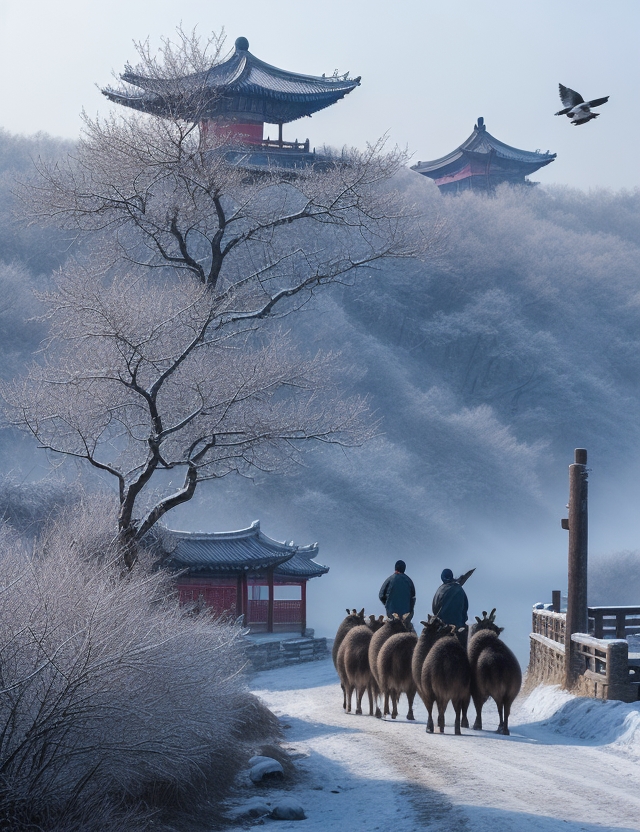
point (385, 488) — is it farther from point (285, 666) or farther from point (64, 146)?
point (64, 146)

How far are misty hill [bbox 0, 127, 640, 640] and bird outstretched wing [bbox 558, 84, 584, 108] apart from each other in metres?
31.6

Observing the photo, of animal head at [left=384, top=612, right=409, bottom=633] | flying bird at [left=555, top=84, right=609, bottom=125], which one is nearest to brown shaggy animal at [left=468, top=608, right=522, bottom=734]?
animal head at [left=384, top=612, right=409, bottom=633]

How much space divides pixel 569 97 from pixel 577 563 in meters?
6.79

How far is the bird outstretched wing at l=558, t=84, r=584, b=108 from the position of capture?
798 centimetres

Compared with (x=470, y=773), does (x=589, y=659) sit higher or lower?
higher

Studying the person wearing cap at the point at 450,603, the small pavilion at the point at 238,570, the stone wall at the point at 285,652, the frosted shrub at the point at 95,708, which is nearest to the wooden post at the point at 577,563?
the person wearing cap at the point at 450,603

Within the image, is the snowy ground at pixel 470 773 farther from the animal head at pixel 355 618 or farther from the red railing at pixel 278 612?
the red railing at pixel 278 612

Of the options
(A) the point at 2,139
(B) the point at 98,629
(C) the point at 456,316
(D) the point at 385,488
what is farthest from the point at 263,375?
(A) the point at 2,139

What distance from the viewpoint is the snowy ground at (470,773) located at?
6520 millimetres

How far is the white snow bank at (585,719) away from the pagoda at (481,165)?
62820mm

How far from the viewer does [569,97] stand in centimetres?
803

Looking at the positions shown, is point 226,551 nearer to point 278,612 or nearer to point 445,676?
point 278,612

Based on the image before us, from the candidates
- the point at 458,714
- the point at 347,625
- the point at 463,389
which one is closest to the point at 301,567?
the point at 347,625

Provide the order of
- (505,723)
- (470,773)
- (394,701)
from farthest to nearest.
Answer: (394,701) → (505,723) → (470,773)
